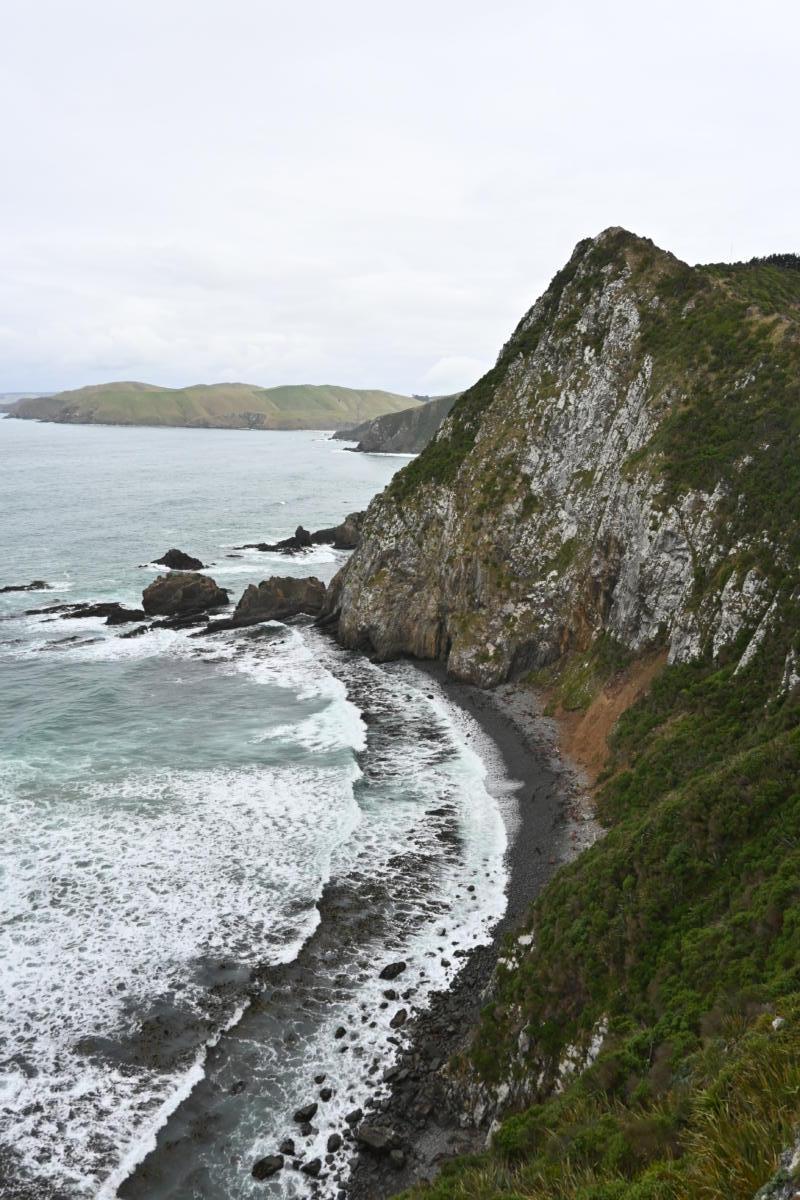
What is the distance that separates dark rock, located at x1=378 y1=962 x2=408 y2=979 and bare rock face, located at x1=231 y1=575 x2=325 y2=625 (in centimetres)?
3868

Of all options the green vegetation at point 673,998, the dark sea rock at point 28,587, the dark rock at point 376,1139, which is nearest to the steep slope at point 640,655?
the green vegetation at point 673,998

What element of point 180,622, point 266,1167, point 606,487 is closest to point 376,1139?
point 266,1167

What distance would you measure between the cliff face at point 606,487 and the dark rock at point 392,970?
1628cm

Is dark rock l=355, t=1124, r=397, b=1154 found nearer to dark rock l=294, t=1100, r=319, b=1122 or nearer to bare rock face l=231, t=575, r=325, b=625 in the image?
dark rock l=294, t=1100, r=319, b=1122

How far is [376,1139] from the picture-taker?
16.0 metres

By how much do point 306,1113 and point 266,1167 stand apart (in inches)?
56.4

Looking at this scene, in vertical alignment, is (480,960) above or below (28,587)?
below

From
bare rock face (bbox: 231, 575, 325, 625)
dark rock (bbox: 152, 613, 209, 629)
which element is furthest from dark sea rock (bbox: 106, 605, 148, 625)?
bare rock face (bbox: 231, 575, 325, 625)

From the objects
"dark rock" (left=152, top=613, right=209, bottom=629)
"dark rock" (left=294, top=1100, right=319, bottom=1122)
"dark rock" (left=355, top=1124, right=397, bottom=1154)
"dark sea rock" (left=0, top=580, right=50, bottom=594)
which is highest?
"dark sea rock" (left=0, top=580, right=50, bottom=594)

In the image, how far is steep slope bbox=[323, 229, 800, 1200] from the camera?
36.8 ft

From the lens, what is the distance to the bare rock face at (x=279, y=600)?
188 ft

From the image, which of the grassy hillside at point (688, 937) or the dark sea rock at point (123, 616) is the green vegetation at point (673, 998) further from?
the dark sea rock at point (123, 616)

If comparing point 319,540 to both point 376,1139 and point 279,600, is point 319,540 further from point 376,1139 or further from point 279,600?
point 376,1139

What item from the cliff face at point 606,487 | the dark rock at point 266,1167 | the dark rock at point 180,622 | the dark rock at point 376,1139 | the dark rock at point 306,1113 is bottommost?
the dark rock at point 266,1167
